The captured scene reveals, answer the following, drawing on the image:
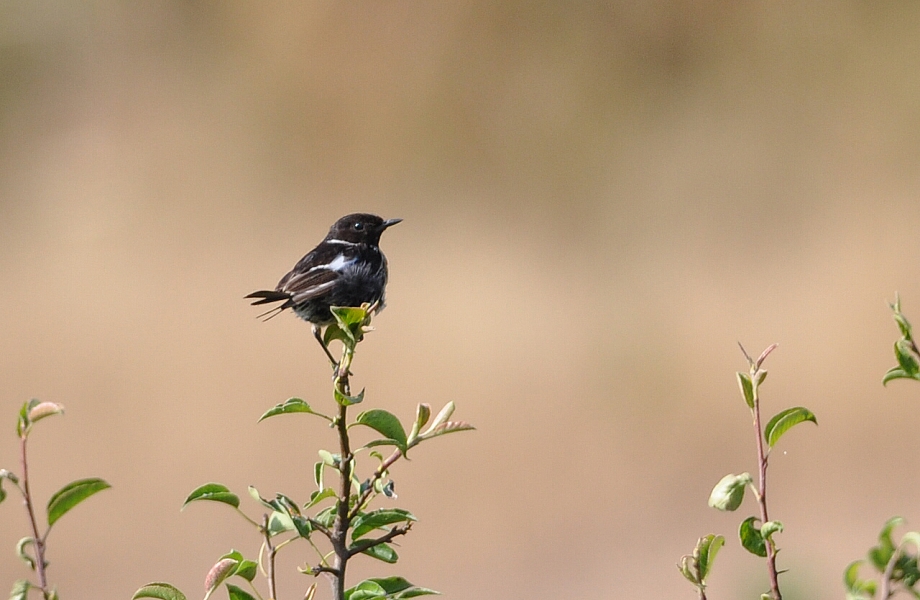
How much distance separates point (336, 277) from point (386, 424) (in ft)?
7.70

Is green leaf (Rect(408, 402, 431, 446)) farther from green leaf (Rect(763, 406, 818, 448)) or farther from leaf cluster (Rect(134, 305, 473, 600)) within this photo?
green leaf (Rect(763, 406, 818, 448))

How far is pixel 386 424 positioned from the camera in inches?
66.7

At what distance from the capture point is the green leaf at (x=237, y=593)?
171cm

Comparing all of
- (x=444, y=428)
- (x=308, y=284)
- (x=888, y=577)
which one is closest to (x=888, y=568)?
(x=888, y=577)

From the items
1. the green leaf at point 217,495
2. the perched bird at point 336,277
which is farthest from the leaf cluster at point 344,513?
the perched bird at point 336,277

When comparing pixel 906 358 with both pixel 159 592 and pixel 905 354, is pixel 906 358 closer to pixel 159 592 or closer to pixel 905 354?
pixel 905 354

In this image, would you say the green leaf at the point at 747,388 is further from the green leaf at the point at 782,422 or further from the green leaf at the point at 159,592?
the green leaf at the point at 159,592

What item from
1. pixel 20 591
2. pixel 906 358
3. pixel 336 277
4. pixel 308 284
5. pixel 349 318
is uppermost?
pixel 336 277

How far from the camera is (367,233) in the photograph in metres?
4.70

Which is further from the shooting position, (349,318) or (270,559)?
(349,318)

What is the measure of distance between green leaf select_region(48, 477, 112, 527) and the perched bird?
1.69 metres

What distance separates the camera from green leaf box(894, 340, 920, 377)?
1511 mm

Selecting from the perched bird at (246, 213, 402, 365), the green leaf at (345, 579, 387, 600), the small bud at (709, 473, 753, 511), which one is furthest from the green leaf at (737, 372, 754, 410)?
the perched bird at (246, 213, 402, 365)

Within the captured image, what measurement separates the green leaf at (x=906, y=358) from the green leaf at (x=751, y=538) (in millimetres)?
321
